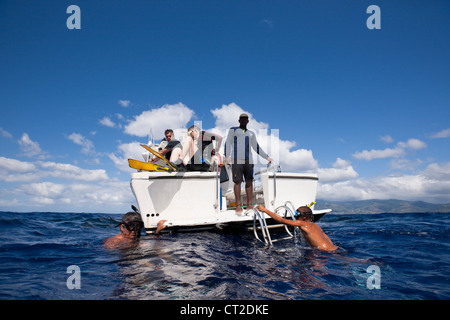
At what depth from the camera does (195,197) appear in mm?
6016

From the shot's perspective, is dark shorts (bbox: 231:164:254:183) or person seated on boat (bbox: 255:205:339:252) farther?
dark shorts (bbox: 231:164:254:183)

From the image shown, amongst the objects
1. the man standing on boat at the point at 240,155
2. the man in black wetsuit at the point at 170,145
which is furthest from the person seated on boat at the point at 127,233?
the man in black wetsuit at the point at 170,145

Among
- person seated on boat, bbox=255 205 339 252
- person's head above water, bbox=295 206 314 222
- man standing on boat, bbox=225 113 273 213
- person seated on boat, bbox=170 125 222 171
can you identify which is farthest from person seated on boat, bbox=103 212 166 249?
person's head above water, bbox=295 206 314 222

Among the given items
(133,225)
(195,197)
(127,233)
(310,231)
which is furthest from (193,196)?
(310,231)

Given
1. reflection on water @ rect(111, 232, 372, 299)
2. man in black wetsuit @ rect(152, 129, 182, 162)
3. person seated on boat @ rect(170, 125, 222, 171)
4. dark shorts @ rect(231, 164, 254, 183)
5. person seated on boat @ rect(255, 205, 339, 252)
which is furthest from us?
man in black wetsuit @ rect(152, 129, 182, 162)

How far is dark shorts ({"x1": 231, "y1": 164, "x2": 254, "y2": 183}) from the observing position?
578 cm

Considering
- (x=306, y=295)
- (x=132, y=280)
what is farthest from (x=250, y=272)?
(x=132, y=280)

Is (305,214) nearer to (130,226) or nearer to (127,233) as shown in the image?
(130,226)

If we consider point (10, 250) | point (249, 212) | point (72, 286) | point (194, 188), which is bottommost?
point (10, 250)

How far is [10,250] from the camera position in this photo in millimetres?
5301

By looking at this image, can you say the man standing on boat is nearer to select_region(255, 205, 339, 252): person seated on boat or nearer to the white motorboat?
the white motorboat

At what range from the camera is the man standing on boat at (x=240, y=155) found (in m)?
5.80
